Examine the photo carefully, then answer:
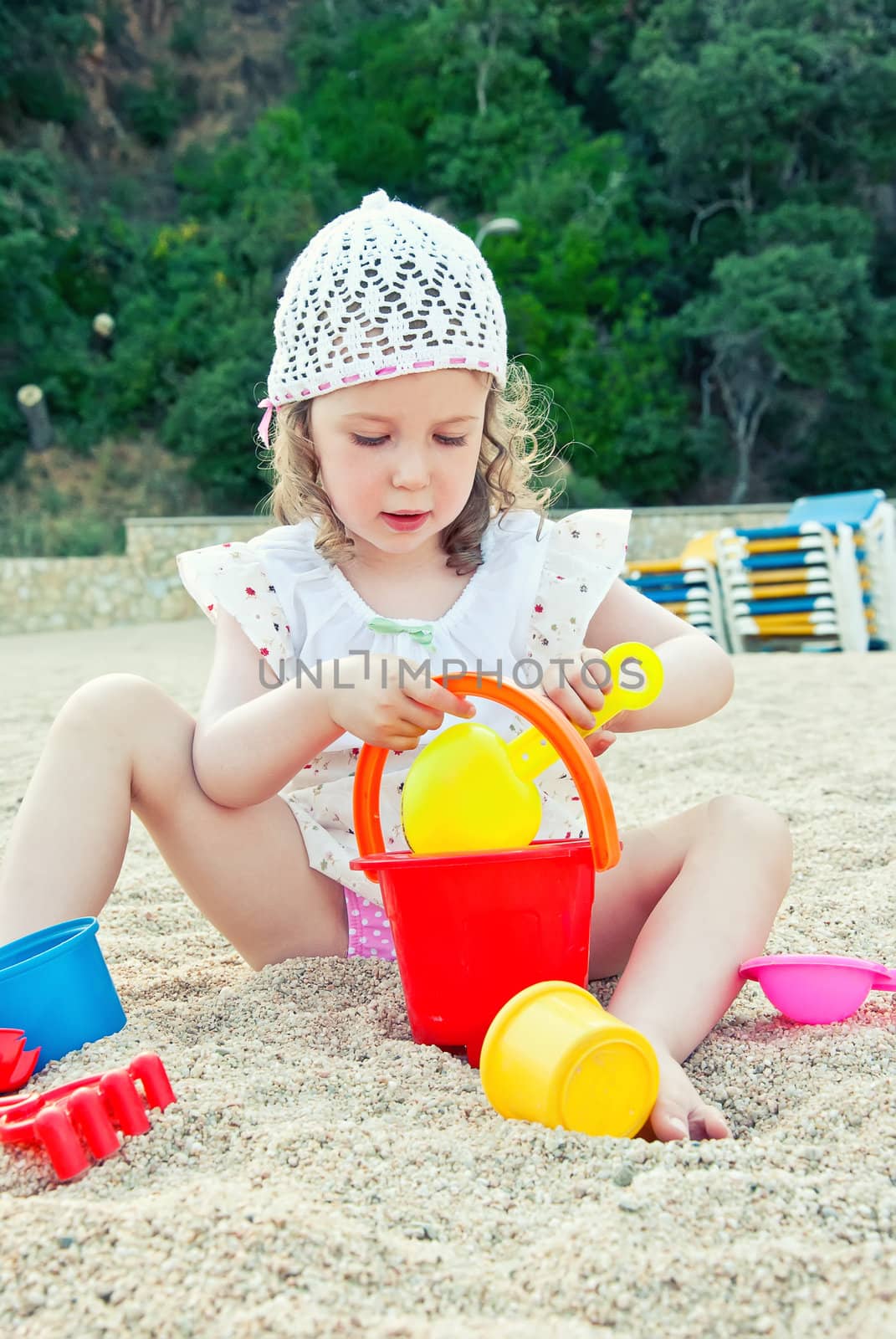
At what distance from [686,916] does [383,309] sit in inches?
35.1

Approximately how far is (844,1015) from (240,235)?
19.8 metres

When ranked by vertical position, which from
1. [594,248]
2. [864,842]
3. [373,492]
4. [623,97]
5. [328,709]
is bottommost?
[864,842]

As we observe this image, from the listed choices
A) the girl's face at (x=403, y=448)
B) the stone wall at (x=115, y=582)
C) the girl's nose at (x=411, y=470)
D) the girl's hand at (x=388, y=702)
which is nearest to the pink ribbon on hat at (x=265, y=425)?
the girl's face at (x=403, y=448)

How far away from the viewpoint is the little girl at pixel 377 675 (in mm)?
1410

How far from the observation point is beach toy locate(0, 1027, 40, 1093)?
1.21 m

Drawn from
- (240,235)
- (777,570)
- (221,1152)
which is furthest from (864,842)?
(240,235)

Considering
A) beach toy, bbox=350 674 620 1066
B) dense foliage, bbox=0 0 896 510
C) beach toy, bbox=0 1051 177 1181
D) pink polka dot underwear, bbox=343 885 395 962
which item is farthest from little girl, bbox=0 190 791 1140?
dense foliage, bbox=0 0 896 510

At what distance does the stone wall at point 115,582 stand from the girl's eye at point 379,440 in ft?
31.3

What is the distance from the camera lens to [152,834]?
1593mm

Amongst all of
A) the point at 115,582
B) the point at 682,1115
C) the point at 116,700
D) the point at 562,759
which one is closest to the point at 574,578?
the point at 562,759

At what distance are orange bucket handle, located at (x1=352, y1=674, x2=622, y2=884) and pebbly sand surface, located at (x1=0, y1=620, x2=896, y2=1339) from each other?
25cm

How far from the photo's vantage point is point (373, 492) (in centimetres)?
158

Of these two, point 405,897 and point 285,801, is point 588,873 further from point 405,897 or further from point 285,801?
point 285,801

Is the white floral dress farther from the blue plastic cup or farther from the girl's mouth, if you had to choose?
the blue plastic cup
